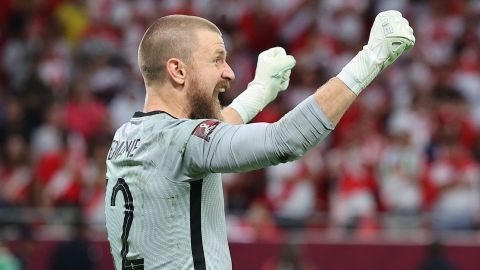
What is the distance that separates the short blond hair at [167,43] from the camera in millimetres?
3574

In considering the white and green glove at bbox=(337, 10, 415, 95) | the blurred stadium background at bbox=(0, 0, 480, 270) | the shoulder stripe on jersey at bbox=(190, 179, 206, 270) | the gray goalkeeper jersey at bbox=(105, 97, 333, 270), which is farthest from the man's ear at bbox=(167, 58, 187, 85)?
the blurred stadium background at bbox=(0, 0, 480, 270)

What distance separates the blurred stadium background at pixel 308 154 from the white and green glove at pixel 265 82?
19.0 feet

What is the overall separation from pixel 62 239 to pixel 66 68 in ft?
12.0

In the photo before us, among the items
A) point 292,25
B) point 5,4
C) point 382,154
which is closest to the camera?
point 382,154

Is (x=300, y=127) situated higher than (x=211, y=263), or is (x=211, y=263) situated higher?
(x=300, y=127)

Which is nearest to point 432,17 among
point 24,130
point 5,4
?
point 24,130

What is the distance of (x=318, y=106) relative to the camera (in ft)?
10.5

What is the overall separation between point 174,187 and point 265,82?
3.78ft

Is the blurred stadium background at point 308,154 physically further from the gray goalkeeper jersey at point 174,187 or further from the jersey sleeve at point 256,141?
the jersey sleeve at point 256,141

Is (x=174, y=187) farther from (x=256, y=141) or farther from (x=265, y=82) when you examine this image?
(x=265, y=82)

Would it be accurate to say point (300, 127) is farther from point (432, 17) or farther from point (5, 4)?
point (5, 4)

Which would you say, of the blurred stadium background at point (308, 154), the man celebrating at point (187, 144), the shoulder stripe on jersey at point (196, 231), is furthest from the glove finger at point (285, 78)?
the blurred stadium background at point (308, 154)

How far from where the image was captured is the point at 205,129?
3.40 m

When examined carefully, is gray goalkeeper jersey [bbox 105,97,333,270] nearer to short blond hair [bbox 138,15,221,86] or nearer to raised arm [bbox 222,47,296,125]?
short blond hair [bbox 138,15,221,86]
